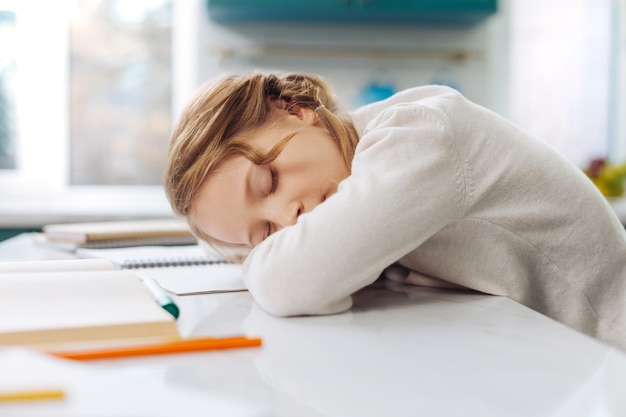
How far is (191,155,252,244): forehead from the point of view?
0.88m

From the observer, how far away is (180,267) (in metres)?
1.04

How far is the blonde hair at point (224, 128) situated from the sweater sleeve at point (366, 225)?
6.2 inches

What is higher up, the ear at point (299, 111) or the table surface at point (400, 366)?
the ear at point (299, 111)

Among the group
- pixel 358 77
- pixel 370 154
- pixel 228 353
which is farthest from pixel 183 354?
pixel 358 77

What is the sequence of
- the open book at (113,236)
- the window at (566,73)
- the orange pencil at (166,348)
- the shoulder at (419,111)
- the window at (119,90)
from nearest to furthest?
1. the orange pencil at (166,348)
2. the shoulder at (419,111)
3. the open book at (113,236)
4. the window at (119,90)
5. the window at (566,73)

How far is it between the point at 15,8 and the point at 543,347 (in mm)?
2669

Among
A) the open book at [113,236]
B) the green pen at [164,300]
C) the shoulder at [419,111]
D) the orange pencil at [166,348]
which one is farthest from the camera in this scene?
the open book at [113,236]

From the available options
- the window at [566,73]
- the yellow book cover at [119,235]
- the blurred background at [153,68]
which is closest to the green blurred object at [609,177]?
the blurred background at [153,68]

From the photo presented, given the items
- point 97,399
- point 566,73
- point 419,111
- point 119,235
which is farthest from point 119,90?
point 97,399

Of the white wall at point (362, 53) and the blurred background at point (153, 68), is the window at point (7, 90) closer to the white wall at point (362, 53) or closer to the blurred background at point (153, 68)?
the blurred background at point (153, 68)

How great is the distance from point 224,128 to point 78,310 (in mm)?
375

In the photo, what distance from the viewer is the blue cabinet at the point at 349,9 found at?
2.36 metres

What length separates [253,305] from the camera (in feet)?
2.48

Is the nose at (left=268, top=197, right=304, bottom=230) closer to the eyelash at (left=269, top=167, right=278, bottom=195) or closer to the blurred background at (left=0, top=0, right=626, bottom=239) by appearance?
the eyelash at (left=269, top=167, right=278, bottom=195)
